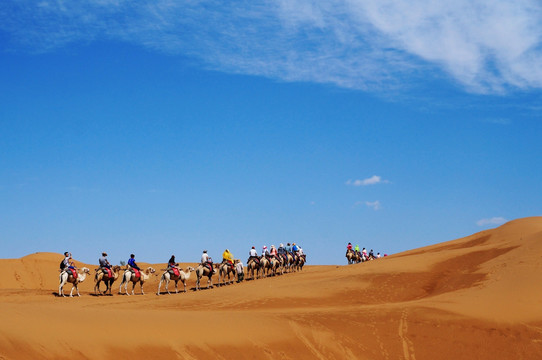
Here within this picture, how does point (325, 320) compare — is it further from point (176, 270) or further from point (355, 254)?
point (355, 254)

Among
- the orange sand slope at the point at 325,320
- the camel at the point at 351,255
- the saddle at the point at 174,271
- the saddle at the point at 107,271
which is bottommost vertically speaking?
the orange sand slope at the point at 325,320

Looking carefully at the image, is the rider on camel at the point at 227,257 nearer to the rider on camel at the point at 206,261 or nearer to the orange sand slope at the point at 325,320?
the rider on camel at the point at 206,261

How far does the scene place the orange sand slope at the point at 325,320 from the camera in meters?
14.6

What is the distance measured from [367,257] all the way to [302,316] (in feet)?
137

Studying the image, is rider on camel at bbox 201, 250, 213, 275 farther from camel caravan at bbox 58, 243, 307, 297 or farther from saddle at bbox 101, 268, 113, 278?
saddle at bbox 101, 268, 113, 278

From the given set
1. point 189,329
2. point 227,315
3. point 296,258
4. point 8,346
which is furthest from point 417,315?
point 296,258

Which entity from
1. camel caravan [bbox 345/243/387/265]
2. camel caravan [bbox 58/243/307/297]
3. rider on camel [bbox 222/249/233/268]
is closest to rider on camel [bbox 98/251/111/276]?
camel caravan [bbox 58/243/307/297]

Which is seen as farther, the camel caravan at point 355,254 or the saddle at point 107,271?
the camel caravan at point 355,254

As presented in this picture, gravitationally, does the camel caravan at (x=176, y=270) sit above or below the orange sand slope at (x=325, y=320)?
above

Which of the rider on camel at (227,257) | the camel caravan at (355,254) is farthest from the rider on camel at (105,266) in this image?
the camel caravan at (355,254)

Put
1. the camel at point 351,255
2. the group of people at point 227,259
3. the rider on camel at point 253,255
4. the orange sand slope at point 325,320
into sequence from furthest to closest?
the camel at point 351,255, the rider on camel at point 253,255, the group of people at point 227,259, the orange sand slope at point 325,320

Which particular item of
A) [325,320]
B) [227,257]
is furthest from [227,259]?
[325,320]

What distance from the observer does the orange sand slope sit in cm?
1464

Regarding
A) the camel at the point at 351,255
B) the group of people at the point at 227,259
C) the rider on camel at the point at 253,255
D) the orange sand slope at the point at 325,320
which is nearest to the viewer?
the orange sand slope at the point at 325,320
